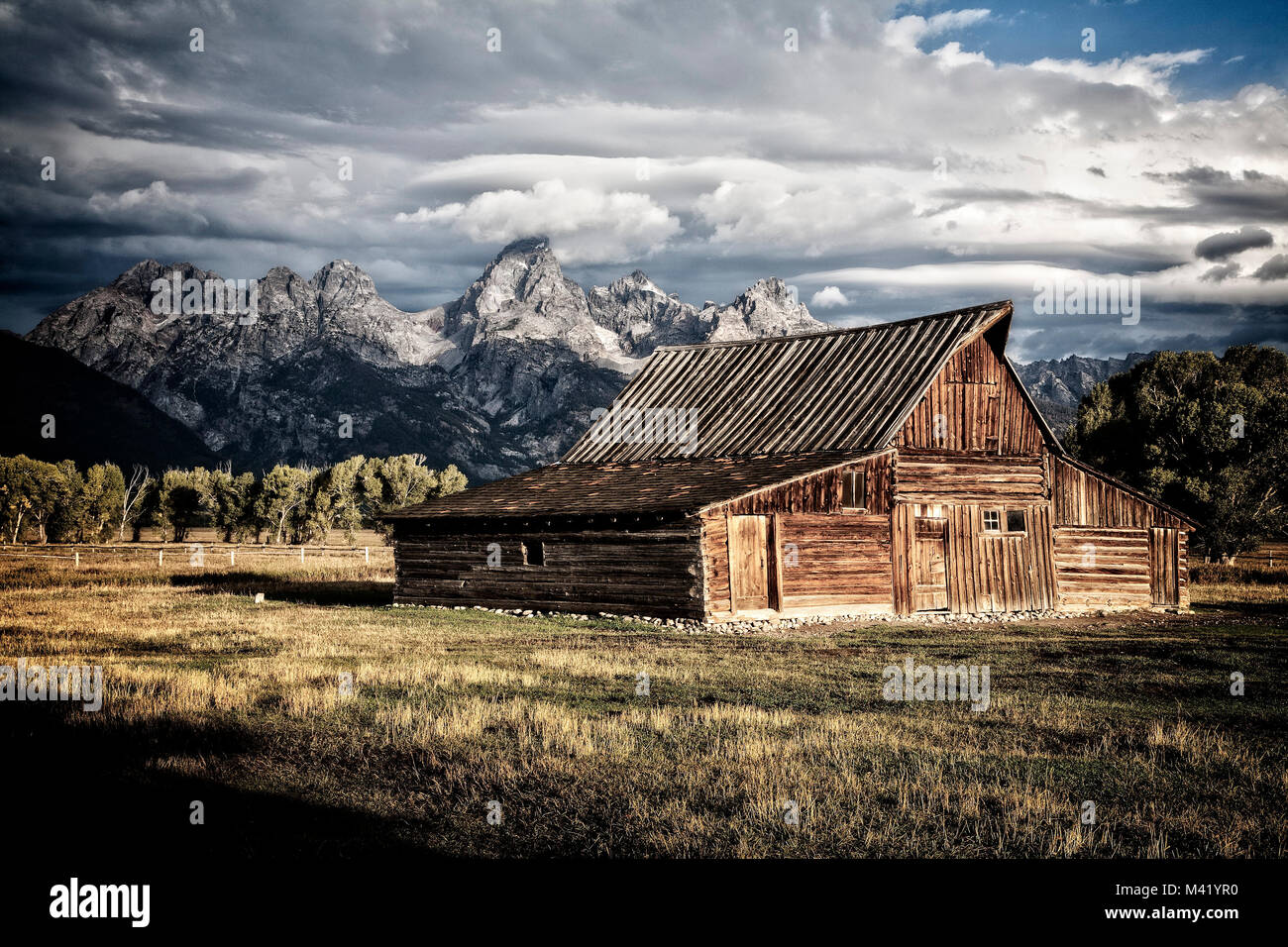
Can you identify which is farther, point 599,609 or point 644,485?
point 644,485

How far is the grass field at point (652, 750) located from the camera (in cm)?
740

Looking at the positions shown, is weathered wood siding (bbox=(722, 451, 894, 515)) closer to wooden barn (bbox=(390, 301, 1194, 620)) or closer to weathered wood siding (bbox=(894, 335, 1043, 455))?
wooden barn (bbox=(390, 301, 1194, 620))

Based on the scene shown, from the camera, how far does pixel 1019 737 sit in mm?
10945

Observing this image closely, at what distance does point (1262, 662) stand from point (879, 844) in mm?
14424

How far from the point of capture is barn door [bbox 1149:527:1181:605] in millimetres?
32750

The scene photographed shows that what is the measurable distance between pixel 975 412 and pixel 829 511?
24.1 ft

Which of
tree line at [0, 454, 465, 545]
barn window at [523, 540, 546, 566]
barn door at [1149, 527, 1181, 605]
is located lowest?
barn door at [1149, 527, 1181, 605]

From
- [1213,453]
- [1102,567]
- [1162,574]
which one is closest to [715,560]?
[1102,567]

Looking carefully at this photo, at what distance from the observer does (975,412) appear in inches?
1214

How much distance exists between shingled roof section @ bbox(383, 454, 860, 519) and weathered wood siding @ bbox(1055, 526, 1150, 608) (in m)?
9.50

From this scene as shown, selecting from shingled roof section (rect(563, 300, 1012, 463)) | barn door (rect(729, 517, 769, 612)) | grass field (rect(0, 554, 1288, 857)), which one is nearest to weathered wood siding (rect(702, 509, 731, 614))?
barn door (rect(729, 517, 769, 612))

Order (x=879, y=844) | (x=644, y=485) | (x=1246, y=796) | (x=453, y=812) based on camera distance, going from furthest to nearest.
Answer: (x=644, y=485) < (x=1246, y=796) < (x=453, y=812) < (x=879, y=844)
